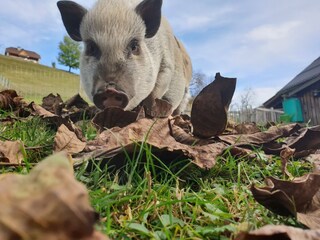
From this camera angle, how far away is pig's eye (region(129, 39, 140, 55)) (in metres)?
5.54

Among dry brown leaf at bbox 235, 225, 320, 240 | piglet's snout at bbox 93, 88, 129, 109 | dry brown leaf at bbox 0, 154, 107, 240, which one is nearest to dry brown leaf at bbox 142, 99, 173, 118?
piglet's snout at bbox 93, 88, 129, 109

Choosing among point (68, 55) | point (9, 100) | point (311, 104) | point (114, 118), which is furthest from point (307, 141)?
point (68, 55)

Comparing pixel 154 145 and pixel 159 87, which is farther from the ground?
pixel 159 87

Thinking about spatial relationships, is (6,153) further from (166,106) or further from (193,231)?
(166,106)

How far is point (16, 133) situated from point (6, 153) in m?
1.00

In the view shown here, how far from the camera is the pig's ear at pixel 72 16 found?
5859mm

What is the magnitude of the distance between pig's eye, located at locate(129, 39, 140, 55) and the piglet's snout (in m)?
1.24

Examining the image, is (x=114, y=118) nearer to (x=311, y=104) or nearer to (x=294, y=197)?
(x=294, y=197)

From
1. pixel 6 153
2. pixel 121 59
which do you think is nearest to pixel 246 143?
pixel 6 153

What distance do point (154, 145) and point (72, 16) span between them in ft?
14.2

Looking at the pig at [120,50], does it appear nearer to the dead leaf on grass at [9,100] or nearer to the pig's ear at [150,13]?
the pig's ear at [150,13]

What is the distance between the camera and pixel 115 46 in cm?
523

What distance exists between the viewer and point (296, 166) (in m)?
2.65

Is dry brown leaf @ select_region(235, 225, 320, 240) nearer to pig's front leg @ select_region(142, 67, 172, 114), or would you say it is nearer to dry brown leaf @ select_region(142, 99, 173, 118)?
dry brown leaf @ select_region(142, 99, 173, 118)
